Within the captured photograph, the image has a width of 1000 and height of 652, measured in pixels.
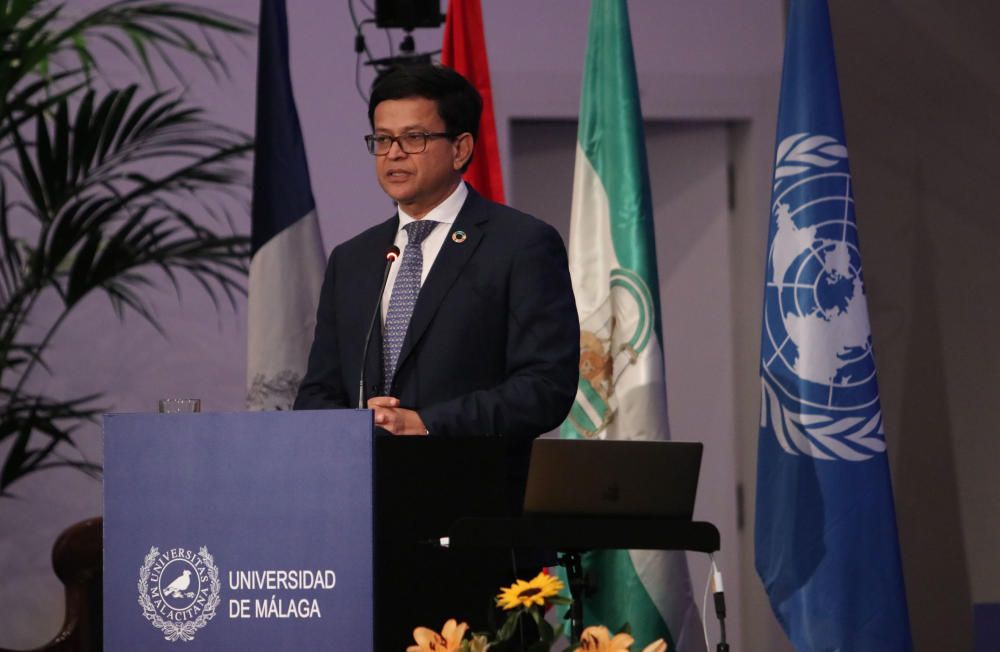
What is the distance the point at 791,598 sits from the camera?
12.6 ft

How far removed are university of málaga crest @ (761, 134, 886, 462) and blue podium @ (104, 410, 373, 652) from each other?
7.38 feet

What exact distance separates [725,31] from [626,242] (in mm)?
1404

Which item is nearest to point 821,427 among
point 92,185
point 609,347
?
Answer: point 609,347

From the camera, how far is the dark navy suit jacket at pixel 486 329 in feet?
8.27

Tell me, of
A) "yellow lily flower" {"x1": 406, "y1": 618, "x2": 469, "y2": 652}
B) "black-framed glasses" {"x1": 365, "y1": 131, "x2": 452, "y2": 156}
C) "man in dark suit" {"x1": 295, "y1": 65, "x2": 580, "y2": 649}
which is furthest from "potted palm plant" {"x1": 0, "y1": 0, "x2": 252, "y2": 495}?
"yellow lily flower" {"x1": 406, "y1": 618, "x2": 469, "y2": 652}

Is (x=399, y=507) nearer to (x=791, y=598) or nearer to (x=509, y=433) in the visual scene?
(x=509, y=433)

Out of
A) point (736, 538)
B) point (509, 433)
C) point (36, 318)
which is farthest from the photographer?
point (736, 538)

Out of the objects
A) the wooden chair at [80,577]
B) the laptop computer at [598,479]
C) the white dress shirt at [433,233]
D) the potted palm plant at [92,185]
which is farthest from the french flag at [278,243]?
the laptop computer at [598,479]

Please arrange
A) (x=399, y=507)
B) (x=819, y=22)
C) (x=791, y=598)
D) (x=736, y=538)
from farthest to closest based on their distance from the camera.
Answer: (x=736, y=538) < (x=819, y=22) < (x=791, y=598) < (x=399, y=507)

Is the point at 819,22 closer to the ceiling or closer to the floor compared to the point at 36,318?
closer to the ceiling

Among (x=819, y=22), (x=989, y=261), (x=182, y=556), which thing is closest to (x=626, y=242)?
(x=819, y=22)

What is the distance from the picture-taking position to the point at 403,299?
2615mm

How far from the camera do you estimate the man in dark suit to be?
255 centimetres

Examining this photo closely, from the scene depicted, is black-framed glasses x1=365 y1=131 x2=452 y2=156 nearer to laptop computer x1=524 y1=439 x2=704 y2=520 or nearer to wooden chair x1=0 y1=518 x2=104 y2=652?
laptop computer x1=524 y1=439 x2=704 y2=520
